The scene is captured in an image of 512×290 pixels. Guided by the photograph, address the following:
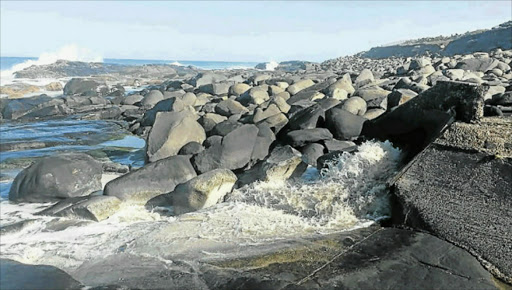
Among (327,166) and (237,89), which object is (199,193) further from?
(237,89)

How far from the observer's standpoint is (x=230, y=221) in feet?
21.2

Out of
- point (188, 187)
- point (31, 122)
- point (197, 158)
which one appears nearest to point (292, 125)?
point (197, 158)

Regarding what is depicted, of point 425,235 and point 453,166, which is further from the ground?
point 453,166

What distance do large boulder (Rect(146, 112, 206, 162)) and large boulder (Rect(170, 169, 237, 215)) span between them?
2.20 meters

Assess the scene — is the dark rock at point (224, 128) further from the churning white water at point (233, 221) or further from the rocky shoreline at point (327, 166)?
the churning white water at point (233, 221)

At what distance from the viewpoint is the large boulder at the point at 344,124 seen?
9.45 metres

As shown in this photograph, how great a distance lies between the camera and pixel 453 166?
592 centimetres

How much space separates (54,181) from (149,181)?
5.21 ft

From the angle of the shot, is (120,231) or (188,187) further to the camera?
(188,187)

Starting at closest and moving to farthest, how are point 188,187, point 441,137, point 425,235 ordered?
point 425,235, point 441,137, point 188,187

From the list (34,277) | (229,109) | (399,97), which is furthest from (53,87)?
(34,277)

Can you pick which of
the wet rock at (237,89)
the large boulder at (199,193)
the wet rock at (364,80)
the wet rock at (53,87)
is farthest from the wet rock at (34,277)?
the wet rock at (53,87)

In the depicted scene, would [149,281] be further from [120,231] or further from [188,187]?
[188,187]

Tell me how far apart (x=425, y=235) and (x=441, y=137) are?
58.8 inches
